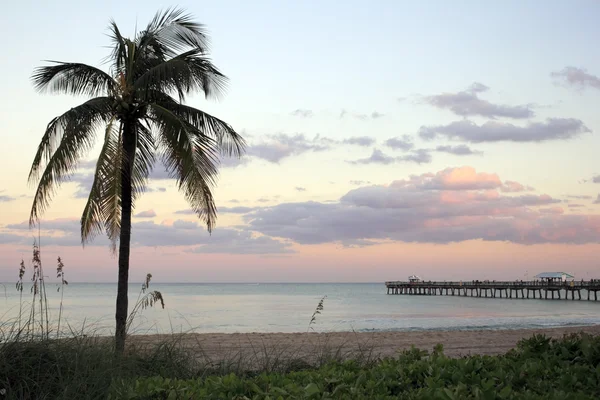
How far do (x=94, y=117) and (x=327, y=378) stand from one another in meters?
9.78

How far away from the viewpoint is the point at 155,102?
1299 cm

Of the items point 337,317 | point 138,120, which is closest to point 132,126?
point 138,120

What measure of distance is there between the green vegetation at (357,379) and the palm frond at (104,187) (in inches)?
216

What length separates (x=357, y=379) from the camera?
4094mm

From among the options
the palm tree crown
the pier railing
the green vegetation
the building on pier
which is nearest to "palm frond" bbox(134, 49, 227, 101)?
the palm tree crown

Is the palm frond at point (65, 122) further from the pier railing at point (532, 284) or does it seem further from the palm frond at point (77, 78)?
the pier railing at point (532, 284)

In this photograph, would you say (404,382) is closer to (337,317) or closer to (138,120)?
(138,120)

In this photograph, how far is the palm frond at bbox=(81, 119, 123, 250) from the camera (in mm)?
11445

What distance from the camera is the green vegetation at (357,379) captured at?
381 cm

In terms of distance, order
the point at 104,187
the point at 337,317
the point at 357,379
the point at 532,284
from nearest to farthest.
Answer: the point at 357,379, the point at 104,187, the point at 337,317, the point at 532,284

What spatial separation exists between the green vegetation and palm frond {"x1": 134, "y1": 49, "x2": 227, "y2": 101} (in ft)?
23.4

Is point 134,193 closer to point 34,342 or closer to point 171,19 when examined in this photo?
point 171,19

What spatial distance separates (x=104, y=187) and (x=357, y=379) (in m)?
8.73

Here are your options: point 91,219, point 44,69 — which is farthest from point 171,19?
point 91,219
